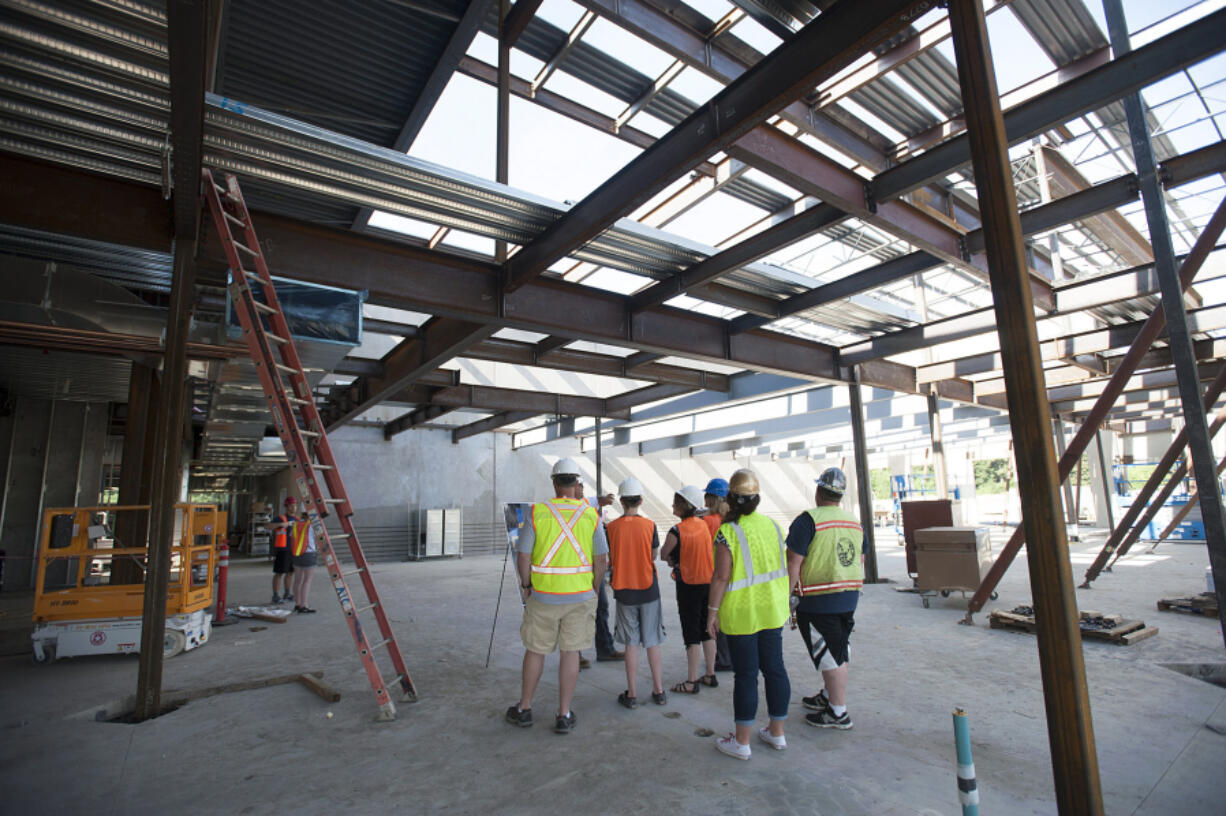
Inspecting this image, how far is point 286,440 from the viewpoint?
205 inches

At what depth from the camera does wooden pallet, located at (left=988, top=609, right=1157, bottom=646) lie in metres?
6.83

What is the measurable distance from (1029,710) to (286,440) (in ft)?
21.4

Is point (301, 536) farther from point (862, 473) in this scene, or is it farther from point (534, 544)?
point (862, 473)

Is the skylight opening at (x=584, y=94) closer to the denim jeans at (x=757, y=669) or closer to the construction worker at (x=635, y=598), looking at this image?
the construction worker at (x=635, y=598)

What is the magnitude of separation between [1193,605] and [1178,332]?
194 inches

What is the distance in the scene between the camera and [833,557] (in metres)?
4.51

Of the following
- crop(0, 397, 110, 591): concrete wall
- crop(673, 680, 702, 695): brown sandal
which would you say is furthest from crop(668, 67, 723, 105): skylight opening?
crop(0, 397, 110, 591): concrete wall

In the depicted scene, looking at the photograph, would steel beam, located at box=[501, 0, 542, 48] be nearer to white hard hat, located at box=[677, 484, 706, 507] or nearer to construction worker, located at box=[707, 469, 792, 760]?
white hard hat, located at box=[677, 484, 706, 507]

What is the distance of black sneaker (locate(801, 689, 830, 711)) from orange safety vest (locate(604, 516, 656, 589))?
1.57m

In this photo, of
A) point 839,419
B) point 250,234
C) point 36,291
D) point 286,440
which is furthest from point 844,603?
point 839,419

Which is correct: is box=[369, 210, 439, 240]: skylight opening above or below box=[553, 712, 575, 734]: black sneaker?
above

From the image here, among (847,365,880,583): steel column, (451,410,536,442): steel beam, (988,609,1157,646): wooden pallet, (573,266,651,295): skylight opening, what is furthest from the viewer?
(451,410,536,442): steel beam

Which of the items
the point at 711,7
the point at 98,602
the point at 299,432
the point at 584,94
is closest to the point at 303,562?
the point at 98,602

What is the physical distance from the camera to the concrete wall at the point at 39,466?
14109mm
